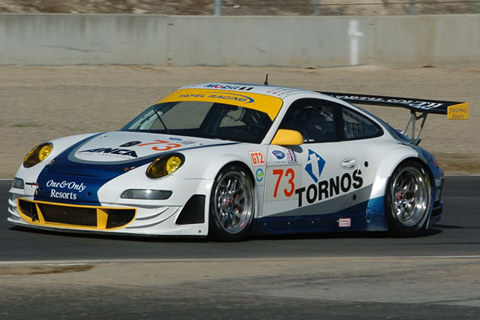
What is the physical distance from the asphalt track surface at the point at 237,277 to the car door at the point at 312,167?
0.31 m

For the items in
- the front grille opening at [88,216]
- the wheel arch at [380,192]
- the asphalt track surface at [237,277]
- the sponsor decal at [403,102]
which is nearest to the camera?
the asphalt track surface at [237,277]

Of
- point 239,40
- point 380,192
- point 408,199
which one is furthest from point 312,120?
point 239,40

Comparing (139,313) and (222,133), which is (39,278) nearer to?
(139,313)

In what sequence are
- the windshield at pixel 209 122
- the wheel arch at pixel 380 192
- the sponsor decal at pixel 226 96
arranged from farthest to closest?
the wheel arch at pixel 380 192 < the sponsor decal at pixel 226 96 < the windshield at pixel 209 122

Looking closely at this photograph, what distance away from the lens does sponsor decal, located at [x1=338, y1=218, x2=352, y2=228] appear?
30.3 ft

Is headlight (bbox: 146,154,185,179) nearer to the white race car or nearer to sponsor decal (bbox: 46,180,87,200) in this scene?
the white race car

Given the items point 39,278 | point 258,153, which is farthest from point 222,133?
point 39,278

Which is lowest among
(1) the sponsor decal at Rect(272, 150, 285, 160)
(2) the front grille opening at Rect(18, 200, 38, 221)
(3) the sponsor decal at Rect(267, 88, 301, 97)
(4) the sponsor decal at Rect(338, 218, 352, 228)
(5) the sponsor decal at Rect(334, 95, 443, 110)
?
(4) the sponsor decal at Rect(338, 218, 352, 228)

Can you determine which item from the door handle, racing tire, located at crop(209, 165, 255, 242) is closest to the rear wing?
the door handle

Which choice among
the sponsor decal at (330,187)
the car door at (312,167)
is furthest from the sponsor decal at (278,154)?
the sponsor decal at (330,187)

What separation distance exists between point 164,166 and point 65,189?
2.54 feet

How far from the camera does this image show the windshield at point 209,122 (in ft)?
29.2

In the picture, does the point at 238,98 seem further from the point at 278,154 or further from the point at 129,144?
the point at 129,144

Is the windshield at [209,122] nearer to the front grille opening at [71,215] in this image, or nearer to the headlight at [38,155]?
the headlight at [38,155]
